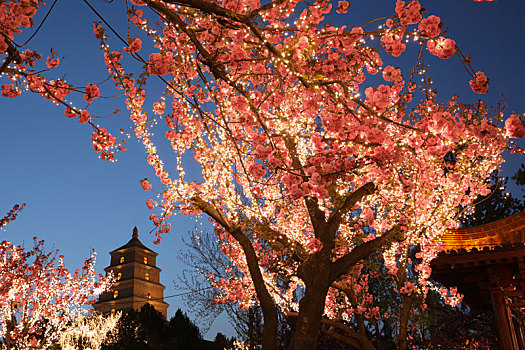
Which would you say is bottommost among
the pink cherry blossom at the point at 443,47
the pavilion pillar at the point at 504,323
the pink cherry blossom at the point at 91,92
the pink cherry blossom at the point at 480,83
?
the pavilion pillar at the point at 504,323

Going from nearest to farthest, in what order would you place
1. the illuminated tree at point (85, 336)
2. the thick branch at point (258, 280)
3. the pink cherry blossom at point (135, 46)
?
1. the pink cherry blossom at point (135, 46)
2. the thick branch at point (258, 280)
3. the illuminated tree at point (85, 336)

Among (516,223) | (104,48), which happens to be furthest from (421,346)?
(104,48)

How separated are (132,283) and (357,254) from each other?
143 feet

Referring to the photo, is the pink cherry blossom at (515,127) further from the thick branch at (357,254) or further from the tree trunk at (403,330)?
the tree trunk at (403,330)

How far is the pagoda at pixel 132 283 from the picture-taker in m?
44.5

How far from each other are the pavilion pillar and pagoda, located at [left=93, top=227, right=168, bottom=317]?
42.4 m

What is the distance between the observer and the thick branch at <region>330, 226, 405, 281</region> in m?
6.95

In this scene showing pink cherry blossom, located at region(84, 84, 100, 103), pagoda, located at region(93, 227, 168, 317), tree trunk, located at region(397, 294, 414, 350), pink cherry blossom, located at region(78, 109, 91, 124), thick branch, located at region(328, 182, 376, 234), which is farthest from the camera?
pagoda, located at region(93, 227, 168, 317)

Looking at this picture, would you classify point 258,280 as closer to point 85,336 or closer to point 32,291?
point 32,291

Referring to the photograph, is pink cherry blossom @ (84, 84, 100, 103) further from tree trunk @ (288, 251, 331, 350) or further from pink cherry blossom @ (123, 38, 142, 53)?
tree trunk @ (288, 251, 331, 350)

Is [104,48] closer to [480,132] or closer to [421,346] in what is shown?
[480,132]

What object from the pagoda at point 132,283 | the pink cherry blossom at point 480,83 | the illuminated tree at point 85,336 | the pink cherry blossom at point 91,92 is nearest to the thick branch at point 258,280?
the pink cherry blossom at point 91,92

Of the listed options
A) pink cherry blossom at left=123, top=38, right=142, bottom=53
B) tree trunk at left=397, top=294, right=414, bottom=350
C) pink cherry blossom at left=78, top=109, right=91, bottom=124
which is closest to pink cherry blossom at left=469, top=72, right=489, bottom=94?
pink cherry blossom at left=123, top=38, right=142, bottom=53

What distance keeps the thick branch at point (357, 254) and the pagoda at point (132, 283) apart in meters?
41.4
